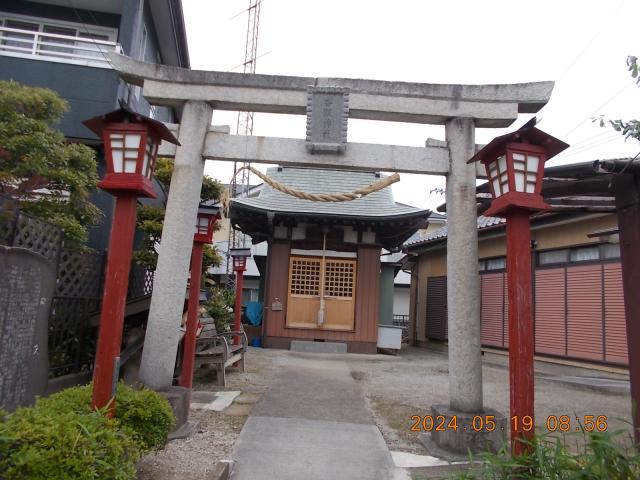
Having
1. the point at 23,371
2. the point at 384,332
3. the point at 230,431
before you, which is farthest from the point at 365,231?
the point at 23,371

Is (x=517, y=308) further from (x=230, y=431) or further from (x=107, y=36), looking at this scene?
(x=107, y=36)

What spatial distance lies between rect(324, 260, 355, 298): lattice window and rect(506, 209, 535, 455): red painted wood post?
383 inches

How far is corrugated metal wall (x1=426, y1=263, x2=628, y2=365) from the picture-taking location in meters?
9.26

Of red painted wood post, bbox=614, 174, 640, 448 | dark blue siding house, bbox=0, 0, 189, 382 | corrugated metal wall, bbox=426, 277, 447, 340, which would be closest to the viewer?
red painted wood post, bbox=614, 174, 640, 448

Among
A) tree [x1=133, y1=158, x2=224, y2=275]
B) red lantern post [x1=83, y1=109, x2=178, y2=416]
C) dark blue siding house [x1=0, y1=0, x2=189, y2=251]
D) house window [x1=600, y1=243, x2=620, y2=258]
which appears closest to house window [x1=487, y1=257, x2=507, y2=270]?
house window [x1=600, y1=243, x2=620, y2=258]

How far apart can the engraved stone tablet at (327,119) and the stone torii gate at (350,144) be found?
79 millimetres

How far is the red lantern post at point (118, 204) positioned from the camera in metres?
3.58

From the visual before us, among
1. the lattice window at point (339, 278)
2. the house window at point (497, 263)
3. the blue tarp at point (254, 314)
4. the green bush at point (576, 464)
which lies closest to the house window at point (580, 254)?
the house window at point (497, 263)

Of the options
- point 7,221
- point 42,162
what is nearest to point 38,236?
point 7,221

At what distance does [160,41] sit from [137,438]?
11.3 m

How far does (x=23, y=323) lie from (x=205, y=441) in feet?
7.33

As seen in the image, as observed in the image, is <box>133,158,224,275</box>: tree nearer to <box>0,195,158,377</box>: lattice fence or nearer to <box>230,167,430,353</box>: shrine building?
<box>0,195,158,377</box>: lattice fence

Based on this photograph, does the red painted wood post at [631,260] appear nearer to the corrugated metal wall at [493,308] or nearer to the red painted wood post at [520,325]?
the red painted wood post at [520,325]

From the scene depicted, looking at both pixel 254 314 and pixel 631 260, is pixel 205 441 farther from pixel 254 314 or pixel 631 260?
pixel 254 314
